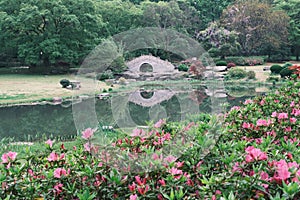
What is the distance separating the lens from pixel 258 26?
18.4m

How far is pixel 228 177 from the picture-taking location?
106 centimetres

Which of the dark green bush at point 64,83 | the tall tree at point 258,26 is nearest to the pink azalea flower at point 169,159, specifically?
the dark green bush at point 64,83

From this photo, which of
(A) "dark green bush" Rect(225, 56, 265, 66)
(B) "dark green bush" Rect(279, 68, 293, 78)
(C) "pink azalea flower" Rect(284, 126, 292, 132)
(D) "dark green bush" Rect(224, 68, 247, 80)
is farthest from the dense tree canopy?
(C) "pink azalea flower" Rect(284, 126, 292, 132)

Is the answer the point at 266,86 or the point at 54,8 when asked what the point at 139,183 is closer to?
the point at 266,86

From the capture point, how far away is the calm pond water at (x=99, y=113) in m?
5.23

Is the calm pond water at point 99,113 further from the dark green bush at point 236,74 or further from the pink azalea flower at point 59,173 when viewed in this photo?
the dark green bush at point 236,74

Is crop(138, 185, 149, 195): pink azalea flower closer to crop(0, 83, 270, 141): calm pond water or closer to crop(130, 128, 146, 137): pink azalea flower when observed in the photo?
crop(130, 128, 146, 137): pink azalea flower

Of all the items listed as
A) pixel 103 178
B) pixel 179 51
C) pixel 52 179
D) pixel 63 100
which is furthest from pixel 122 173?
pixel 63 100

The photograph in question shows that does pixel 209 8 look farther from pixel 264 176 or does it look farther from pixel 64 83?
pixel 264 176

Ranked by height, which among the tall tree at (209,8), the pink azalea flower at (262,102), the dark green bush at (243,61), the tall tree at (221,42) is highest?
the tall tree at (209,8)

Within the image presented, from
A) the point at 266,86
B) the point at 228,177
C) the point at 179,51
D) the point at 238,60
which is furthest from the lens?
the point at 238,60

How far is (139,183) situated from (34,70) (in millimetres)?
14643

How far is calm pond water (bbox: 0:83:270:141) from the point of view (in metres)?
5.23

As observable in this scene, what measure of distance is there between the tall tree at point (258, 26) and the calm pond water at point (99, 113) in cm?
957
